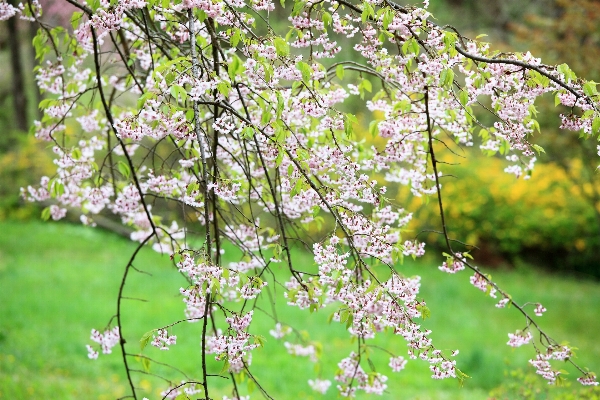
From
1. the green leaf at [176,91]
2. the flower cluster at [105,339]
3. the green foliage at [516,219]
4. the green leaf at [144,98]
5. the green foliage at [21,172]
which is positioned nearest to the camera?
the green leaf at [176,91]

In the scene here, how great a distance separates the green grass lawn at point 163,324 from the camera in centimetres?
568

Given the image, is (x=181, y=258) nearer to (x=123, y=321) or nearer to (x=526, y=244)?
(x=123, y=321)

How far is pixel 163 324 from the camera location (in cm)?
721

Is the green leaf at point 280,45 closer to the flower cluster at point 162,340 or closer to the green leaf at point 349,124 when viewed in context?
the green leaf at point 349,124

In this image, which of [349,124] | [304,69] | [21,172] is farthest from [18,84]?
[304,69]

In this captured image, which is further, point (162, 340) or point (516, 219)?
point (516, 219)

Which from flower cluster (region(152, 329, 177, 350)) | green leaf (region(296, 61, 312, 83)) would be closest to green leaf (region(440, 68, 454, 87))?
green leaf (region(296, 61, 312, 83))

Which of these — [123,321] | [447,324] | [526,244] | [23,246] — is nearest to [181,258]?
[123,321]

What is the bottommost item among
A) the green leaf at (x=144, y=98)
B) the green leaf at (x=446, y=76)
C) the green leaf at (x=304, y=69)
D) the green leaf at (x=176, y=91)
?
the green leaf at (x=176, y=91)

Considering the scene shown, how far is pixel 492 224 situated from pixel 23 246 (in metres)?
8.14

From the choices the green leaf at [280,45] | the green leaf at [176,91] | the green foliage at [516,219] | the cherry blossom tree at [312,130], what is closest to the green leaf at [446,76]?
the cherry blossom tree at [312,130]

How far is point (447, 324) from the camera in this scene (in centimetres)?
819

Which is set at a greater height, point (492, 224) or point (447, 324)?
point (492, 224)

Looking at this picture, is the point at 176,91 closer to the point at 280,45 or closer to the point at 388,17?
the point at 280,45
